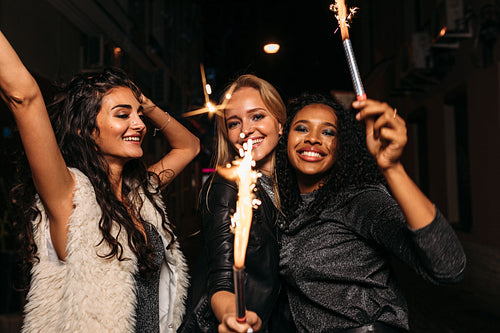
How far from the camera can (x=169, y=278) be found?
2.46 metres

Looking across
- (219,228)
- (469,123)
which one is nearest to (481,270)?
(469,123)

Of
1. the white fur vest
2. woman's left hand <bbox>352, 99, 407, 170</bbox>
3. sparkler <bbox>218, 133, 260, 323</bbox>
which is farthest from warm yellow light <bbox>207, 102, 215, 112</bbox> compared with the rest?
woman's left hand <bbox>352, 99, 407, 170</bbox>

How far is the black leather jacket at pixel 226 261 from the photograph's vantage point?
5.98ft

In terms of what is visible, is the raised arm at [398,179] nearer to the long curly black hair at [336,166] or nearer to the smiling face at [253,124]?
the long curly black hair at [336,166]

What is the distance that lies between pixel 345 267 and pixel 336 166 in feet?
1.77

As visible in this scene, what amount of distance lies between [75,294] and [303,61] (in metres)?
12.1

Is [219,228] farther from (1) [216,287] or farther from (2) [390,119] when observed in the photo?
(2) [390,119]

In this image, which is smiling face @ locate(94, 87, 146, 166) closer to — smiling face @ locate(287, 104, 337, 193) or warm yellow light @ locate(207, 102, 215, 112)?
warm yellow light @ locate(207, 102, 215, 112)

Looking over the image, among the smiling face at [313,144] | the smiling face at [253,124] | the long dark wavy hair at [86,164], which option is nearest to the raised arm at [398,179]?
the smiling face at [313,144]

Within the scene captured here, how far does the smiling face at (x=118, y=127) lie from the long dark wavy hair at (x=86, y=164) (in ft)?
0.11

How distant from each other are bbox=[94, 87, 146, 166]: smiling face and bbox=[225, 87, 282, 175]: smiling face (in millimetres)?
544

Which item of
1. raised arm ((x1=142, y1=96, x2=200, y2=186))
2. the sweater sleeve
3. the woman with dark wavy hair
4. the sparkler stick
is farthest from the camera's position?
raised arm ((x1=142, y1=96, x2=200, y2=186))

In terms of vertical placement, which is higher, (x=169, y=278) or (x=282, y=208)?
(x=282, y=208)

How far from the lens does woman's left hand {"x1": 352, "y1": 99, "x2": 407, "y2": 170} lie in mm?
1208
